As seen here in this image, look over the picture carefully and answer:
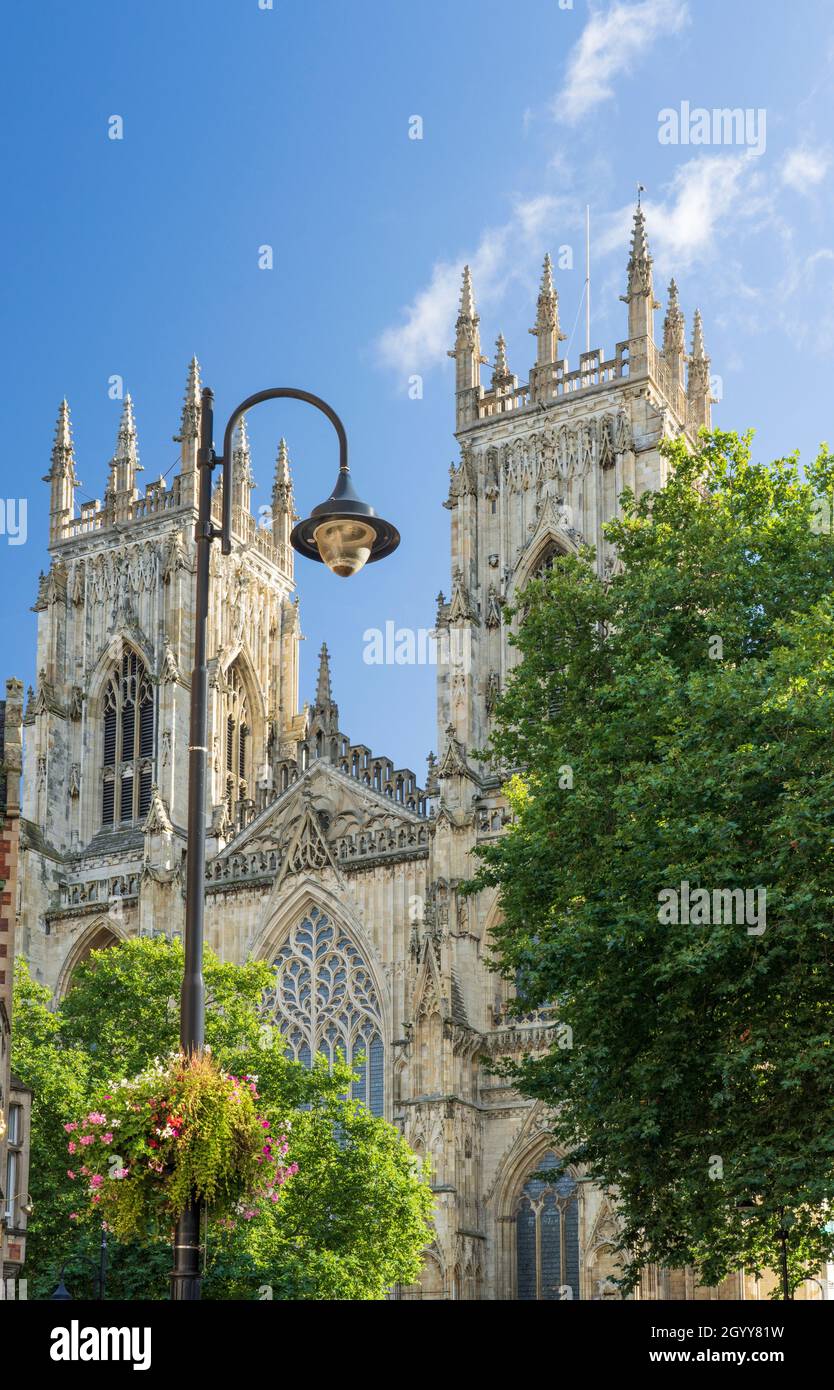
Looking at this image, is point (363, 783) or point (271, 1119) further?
point (363, 783)

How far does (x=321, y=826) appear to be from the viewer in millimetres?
46094

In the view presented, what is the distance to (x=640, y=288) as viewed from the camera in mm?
48031

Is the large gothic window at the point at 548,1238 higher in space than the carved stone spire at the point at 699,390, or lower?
lower

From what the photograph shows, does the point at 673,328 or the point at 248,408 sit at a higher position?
the point at 673,328

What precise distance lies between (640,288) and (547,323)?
2.90 meters

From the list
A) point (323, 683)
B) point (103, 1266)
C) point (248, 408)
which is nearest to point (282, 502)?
point (323, 683)

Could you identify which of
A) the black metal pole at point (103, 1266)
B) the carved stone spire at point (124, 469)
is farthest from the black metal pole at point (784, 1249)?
the carved stone spire at point (124, 469)

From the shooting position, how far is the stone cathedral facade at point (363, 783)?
40.2 metres

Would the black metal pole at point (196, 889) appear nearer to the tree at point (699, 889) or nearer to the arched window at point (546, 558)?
the tree at point (699, 889)

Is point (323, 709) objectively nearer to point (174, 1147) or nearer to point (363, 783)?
point (363, 783)

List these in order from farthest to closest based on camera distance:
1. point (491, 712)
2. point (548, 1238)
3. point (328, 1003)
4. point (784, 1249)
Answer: point (328, 1003)
point (548, 1238)
point (491, 712)
point (784, 1249)

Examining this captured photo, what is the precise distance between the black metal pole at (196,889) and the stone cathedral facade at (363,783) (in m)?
25.6
